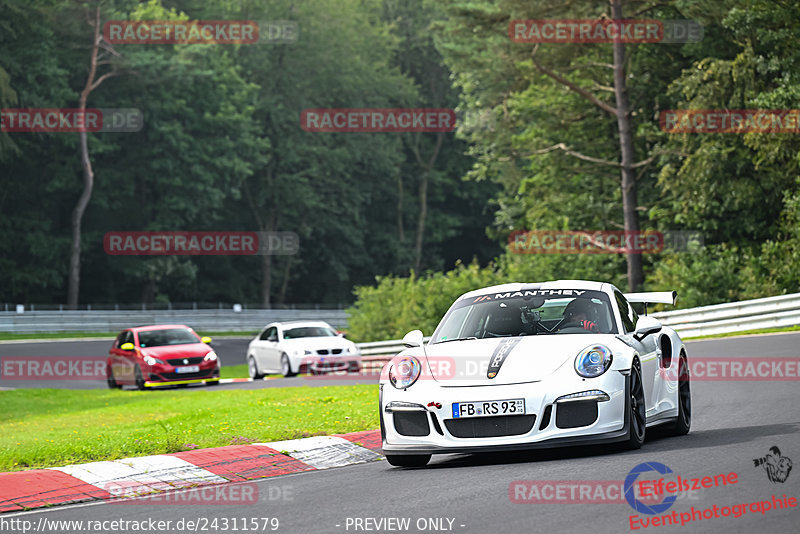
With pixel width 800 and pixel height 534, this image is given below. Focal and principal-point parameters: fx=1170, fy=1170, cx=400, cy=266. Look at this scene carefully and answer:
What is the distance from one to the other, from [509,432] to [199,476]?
263 cm

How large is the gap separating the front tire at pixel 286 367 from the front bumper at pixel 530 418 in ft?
63.8

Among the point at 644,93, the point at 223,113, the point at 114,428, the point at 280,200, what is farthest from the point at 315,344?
the point at 280,200

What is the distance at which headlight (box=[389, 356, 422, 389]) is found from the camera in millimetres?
9602

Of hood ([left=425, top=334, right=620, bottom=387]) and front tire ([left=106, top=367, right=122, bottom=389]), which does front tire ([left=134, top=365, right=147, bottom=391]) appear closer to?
front tire ([left=106, top=367, right=122, bottom=389])

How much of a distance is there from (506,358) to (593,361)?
69 centimetres

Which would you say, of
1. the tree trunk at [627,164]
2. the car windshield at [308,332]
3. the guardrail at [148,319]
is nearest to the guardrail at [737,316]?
the car windshield at [308,332]

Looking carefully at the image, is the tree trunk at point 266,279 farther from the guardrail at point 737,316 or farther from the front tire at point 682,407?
the front tire at point 682,407

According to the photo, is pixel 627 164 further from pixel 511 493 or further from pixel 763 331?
pixel 511 493

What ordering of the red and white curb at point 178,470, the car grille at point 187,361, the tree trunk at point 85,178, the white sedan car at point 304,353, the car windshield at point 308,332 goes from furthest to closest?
1. the tree trunk at point 85,178
2. the car windshield at point 308,332
3. the white sedan car at point 304,353
4. the car grille at point 187,361
5. the red and white curb at point 178,470

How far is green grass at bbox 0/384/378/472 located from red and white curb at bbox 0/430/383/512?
2.16ft

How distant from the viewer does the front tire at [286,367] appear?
28.6m

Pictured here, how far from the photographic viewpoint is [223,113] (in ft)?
229

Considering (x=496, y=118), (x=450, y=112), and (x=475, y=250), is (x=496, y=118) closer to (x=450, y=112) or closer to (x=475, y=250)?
(x=450, y=112)

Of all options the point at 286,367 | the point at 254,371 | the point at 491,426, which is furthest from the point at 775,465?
the point at 254,371
